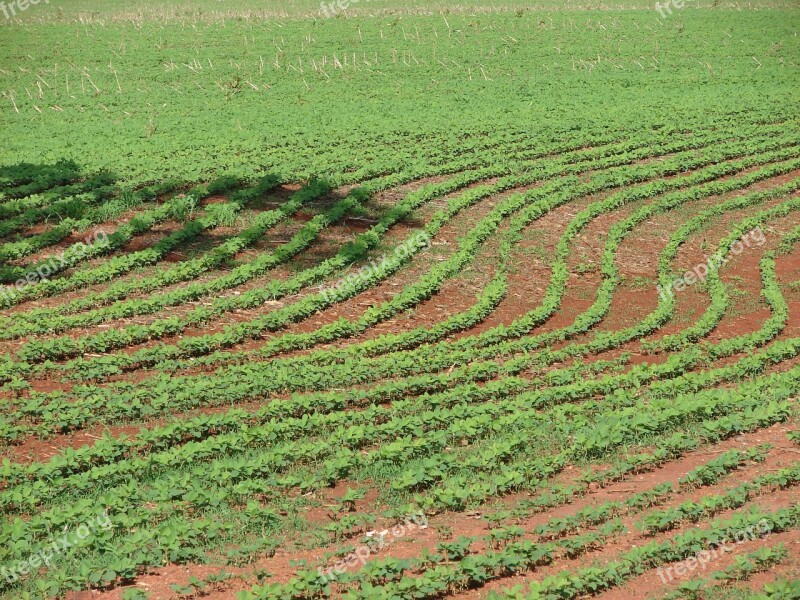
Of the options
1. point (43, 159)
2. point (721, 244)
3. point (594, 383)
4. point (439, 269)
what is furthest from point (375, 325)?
point (43, 159)

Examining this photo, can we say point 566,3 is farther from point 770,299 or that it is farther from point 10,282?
point 10,282

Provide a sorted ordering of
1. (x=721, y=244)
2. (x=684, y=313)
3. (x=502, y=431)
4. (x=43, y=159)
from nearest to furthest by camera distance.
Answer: (x=502, y=431) → (x=684, y=313) → (x=721, y=244) → (x=43, y=159)

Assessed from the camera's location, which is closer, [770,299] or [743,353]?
[743,353]

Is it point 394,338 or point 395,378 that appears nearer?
point 395,378

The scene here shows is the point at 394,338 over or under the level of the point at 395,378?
over
